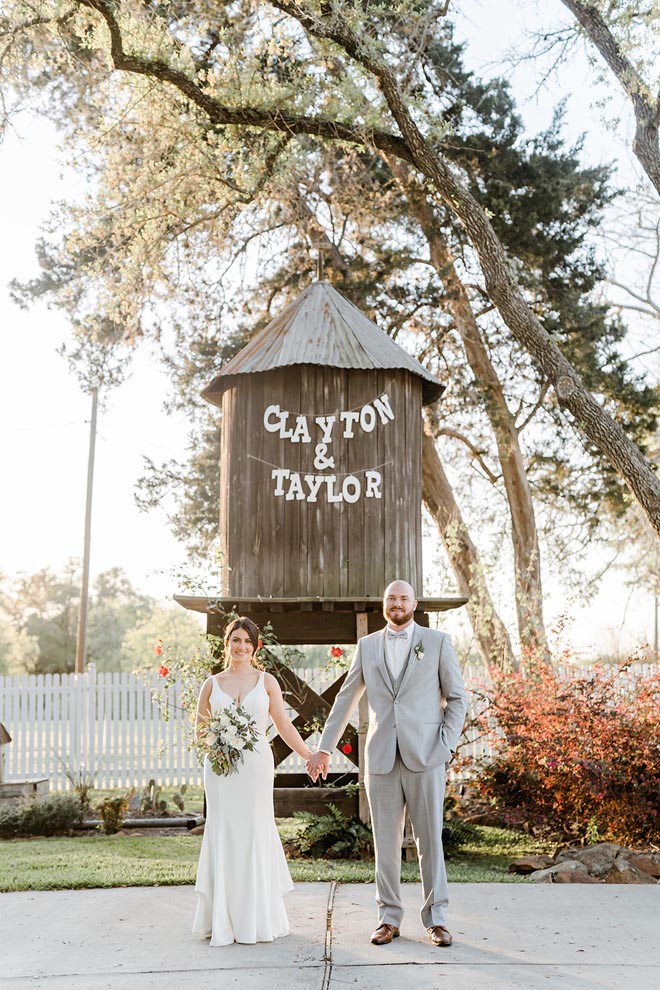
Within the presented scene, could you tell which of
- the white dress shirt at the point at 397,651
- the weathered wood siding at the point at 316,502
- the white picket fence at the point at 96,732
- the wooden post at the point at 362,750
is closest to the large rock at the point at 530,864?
the wooden post at the point at 362,750

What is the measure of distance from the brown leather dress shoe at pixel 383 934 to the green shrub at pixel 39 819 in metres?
7.37

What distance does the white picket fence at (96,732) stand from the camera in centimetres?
1745

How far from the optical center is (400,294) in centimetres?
1806

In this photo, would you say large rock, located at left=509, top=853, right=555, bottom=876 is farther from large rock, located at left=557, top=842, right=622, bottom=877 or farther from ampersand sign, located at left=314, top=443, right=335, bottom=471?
ampersand sign, located at left=314, top=443, right=335, bottom=471

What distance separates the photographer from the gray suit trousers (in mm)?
6227

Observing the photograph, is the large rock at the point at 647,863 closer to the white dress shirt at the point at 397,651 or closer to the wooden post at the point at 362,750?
the wooden post at the point at 362,750

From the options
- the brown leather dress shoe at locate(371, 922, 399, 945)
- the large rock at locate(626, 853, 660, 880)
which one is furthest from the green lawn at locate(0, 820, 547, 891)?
the brown leather dress shoe at locate(371, 922, 399, 945)

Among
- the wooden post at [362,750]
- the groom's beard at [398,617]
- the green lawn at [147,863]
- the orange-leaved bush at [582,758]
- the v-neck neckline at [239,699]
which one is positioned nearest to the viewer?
the groom's beard at [398,617]

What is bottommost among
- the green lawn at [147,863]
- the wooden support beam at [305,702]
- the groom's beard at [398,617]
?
the green lawn at [147,863]

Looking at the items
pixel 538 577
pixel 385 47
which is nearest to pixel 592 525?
pixel 538 577

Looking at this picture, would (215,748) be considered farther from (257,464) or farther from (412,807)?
(257,464)

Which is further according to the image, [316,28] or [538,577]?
[538,577]

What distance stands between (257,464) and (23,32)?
7.51 metres

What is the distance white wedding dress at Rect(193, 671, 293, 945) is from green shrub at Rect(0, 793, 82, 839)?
6690 mm
